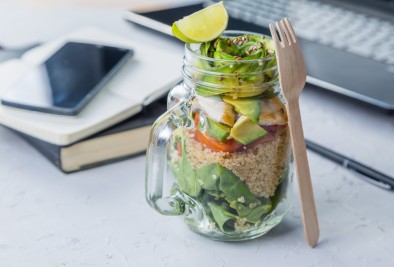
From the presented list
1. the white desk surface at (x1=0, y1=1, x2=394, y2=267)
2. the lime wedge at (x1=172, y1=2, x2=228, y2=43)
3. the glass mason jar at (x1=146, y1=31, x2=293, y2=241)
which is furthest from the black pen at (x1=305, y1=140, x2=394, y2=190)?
the lime wedge at (x1=172, y1=2, x2=228, y2=43)

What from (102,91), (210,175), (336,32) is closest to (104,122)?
(102,91)

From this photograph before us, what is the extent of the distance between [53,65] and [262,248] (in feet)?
1.11

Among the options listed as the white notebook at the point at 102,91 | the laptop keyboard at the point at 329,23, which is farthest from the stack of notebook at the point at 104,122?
the laptop keyboard at the point at 329,23

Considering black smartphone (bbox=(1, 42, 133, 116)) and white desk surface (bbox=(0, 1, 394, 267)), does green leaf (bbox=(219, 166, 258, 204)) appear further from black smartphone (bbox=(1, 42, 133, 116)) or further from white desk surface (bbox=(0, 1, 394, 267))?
black smartphone (bbox=(1, 42, 133, 116))

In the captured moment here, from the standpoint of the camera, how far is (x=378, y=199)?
0.59 meters

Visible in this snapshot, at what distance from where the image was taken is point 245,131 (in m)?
0.48

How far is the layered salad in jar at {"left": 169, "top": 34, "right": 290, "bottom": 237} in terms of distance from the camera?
48cm

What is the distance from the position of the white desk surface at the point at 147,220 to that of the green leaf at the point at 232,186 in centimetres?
A: 5

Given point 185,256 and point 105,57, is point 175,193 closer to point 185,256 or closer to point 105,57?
point 185,256

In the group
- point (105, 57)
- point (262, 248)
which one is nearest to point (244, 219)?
point (262, 248)

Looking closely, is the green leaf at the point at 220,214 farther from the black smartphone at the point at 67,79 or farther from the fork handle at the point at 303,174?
the black smartphone at the point at 67,79

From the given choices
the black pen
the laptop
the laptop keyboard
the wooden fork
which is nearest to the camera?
the wooden fork

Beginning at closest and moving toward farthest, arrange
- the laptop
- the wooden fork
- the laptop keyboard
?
the wooden fork → the laptop → the laptop keyboard

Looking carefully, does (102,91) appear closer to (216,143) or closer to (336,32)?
(216,143)
